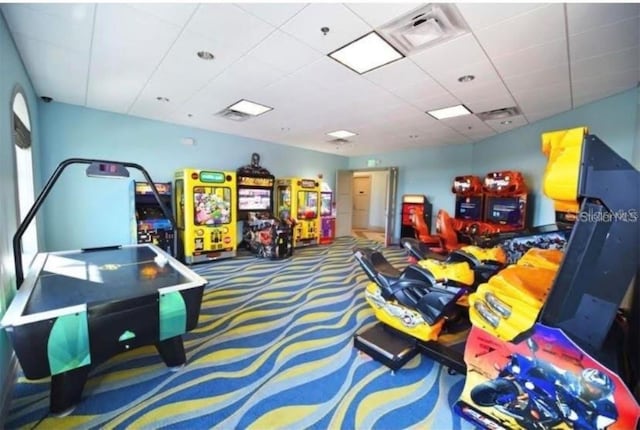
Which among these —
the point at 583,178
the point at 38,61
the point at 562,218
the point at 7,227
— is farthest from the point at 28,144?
the point at 562,218

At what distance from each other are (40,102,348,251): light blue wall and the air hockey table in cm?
275

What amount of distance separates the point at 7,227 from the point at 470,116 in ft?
18.8

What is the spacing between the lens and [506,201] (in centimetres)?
502

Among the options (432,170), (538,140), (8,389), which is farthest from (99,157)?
(538,140)

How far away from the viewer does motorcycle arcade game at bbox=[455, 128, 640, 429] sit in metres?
1.31

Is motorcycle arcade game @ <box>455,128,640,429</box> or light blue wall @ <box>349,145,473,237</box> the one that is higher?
light blue wall @ <box>349,145,473,237</box>

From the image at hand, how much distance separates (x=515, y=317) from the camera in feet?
4.98

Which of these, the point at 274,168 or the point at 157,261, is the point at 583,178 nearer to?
the point at 157,261

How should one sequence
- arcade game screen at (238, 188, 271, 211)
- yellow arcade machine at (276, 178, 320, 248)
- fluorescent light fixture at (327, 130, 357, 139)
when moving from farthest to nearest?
yellow arcade machine at (276, 178, 320, 248)
arcade game screen at (238, 188, 271, 211)
fluorescent light fixture at (327, 130, 357, 139)

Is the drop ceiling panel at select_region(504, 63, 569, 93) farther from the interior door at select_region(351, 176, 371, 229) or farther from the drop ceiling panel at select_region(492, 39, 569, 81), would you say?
the interior door at select_region(351, 176, 371, 229)

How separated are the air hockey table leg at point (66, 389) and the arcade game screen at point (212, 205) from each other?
3585 millimetres

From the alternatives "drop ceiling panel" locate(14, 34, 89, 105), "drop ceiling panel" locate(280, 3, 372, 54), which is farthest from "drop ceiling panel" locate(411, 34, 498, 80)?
"drop ceiling panel" locate(14, 34, 89, 105)

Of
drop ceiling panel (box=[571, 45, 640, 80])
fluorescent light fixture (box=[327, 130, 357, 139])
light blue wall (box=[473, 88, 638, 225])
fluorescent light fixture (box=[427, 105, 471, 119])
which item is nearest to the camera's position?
drop ceiling panel (box=[571, 45, 640, 80])

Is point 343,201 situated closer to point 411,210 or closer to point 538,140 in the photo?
point 411,210
